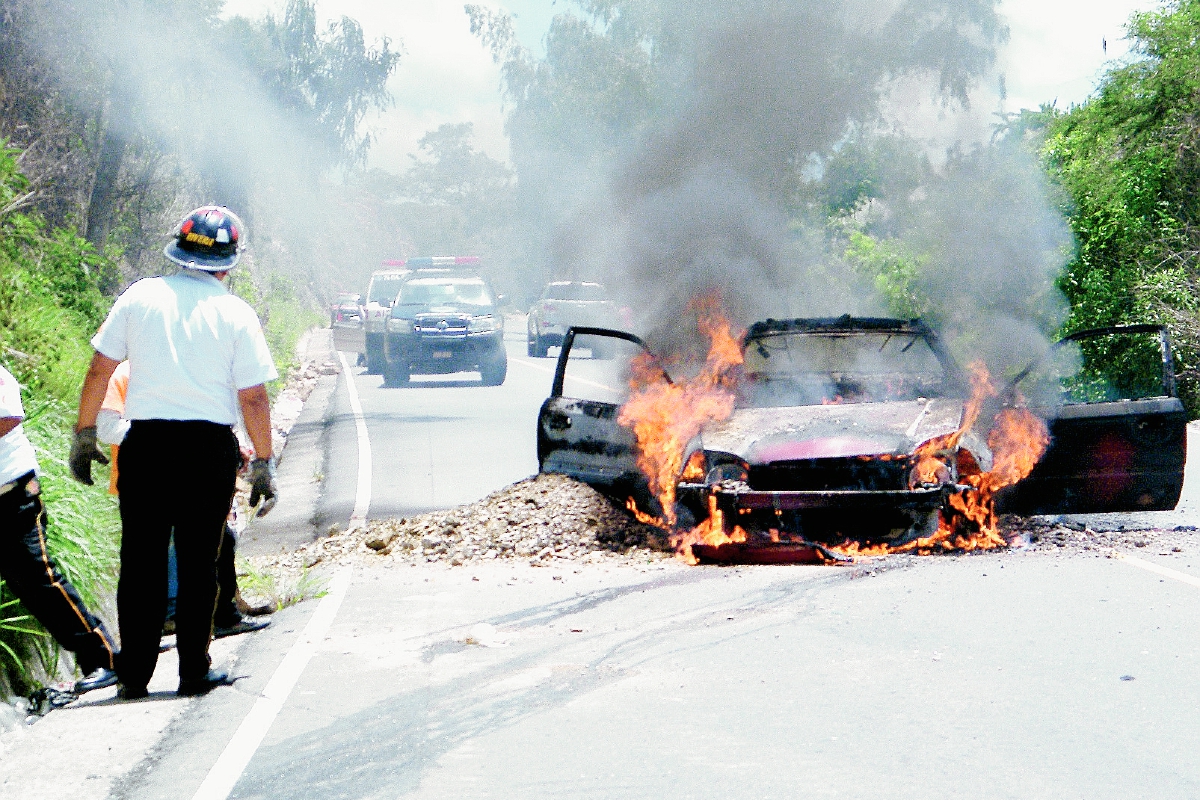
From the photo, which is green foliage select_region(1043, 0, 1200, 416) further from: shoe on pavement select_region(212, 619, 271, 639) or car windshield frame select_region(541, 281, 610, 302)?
car windshield frame select_region(541, 281, 610, 302)

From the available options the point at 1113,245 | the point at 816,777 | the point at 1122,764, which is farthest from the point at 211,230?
the point at 1113,245

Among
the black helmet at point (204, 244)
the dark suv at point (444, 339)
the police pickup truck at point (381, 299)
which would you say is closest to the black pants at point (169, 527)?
the black helmet at point (204, 244)

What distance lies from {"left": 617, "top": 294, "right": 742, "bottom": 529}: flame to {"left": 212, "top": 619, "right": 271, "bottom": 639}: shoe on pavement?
2.63m

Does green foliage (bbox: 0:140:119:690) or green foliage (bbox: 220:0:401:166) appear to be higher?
green foliage (bbox: 220:0:401:166)

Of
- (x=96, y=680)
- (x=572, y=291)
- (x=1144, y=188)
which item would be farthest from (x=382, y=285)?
(x=96, y=680)

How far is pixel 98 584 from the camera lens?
688 cm

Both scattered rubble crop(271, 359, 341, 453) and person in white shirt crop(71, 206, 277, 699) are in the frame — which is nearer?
person in white shirt crop(71, 206, 277, 699)

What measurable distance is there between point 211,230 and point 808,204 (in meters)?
14.5

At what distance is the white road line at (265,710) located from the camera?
444 centimetres

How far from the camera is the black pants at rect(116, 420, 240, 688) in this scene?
17.6 feet

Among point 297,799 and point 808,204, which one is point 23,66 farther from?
point 297,799

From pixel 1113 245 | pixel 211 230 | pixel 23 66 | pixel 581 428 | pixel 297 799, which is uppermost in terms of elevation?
pixel 23 66

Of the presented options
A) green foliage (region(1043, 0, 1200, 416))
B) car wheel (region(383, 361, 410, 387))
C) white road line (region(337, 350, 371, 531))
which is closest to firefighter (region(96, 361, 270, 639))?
white road line (region(337, 350, 371, 531))

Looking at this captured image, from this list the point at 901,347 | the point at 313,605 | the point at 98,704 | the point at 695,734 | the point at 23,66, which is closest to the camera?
the point at 695,734
